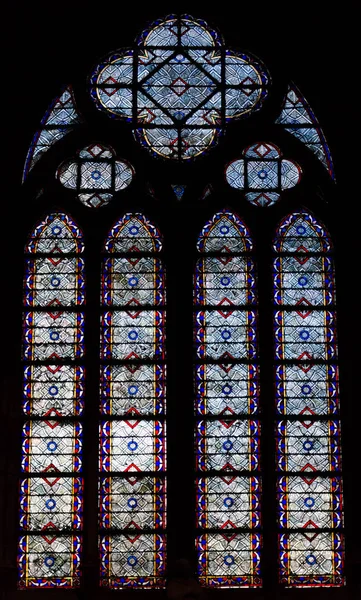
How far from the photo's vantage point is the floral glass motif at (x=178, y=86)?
49.8 feet

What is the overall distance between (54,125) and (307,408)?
3706mm

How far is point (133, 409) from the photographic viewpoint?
14.1m

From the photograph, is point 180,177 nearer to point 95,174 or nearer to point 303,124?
point 95,174

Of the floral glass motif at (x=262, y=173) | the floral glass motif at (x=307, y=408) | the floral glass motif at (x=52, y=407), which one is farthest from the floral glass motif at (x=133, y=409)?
the floral glass motif at (x=307, y=408)

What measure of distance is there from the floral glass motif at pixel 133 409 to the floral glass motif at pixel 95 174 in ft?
1.07

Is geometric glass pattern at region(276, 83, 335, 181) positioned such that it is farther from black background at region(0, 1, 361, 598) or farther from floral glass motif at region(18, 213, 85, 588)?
floral glass motif at region(18, 213, 85, 588)

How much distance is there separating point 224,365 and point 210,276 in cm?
87

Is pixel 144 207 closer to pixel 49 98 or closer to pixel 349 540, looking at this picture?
pixel 49 98

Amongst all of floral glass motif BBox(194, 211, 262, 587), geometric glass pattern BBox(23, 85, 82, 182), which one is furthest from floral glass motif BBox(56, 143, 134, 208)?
floral glass motif BBox(194, 211, 262, 587)

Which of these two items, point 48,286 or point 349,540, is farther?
point 48,286

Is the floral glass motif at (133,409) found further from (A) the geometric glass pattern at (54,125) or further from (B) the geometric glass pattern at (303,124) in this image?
(B) the geometric glass pattern at (303,124)

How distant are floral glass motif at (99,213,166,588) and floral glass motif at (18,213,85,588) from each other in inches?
9.6

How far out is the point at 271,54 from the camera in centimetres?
1541

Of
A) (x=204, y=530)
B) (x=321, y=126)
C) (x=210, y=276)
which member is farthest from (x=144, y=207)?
(x=204, y=530)
